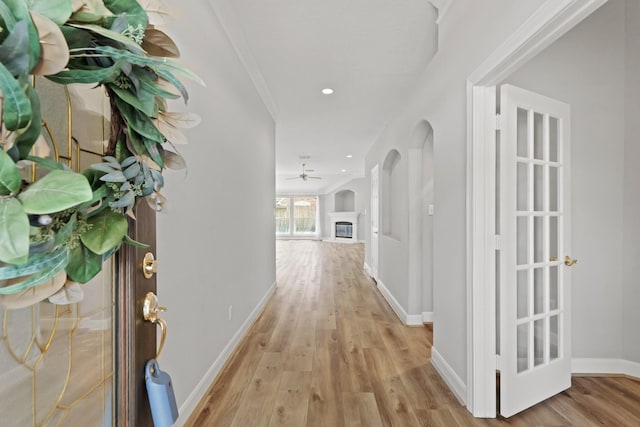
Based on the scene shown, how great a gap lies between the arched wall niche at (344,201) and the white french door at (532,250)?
1147 cm

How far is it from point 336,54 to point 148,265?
264 centimetres

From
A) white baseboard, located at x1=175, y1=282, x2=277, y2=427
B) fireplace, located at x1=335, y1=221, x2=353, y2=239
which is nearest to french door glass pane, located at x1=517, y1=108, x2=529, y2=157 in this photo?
white baseboard, located at x1=175, y1=282, x2=277, y2=427

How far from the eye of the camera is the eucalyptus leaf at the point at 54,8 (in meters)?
0.37

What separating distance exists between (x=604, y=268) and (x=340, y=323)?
93.3 inches

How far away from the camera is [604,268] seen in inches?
94.0

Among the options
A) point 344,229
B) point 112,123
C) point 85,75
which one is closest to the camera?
point 85,75

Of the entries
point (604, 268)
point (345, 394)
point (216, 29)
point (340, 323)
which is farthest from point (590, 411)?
point (216, 29)

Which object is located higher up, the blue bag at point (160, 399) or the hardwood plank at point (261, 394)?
the blue bag at point (160, 399)

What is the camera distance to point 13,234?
32cm

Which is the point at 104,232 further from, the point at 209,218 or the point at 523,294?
the point at 523,294

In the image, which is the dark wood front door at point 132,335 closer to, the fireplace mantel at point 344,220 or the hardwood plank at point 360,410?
the hardwood plank at point 360,410

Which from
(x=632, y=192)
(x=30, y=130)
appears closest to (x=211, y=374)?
(x=30, y=130)

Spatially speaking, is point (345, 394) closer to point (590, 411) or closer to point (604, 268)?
point (590, 411)

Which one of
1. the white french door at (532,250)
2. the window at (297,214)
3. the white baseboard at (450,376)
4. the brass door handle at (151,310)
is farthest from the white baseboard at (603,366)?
the window at (297,214)
